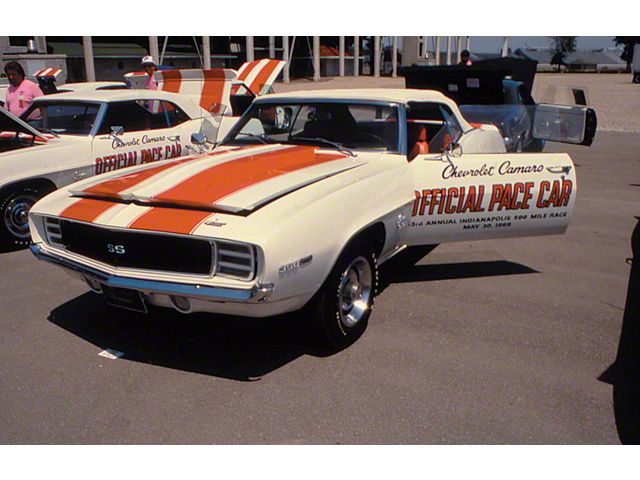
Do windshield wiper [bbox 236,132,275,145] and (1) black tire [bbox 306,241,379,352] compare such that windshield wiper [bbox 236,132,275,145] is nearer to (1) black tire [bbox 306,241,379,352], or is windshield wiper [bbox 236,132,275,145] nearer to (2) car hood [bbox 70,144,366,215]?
(2) car hood [bbox 70,144,366,215]

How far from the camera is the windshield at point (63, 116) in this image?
23.2 ft

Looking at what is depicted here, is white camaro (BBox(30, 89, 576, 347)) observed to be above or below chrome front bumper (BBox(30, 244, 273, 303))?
above

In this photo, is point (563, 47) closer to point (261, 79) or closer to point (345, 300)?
point (261, 79)

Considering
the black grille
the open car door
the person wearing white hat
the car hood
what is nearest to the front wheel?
→ the car hood

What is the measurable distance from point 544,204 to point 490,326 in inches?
47.7

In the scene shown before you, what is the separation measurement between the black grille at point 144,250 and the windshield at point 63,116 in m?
3.74

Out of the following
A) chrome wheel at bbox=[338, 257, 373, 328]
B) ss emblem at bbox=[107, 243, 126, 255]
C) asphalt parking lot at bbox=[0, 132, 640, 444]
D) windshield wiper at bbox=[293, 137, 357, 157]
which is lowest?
asphalt parking lot at bbox=[0, 132, 640, 444]

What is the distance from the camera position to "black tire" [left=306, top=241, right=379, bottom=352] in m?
3.75

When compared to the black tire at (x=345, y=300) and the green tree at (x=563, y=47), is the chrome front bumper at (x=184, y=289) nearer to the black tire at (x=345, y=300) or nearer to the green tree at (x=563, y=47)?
the black tire at (x=345, y=300)

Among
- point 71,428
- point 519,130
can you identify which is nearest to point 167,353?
point 71,428

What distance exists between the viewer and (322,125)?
16.7ft

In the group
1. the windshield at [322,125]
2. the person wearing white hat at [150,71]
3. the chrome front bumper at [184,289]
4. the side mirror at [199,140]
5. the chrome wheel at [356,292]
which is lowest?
the chrome wheel at [356,292]

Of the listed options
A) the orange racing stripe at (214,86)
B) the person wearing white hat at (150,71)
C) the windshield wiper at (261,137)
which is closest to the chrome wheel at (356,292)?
the windshield wiper at (261,137)

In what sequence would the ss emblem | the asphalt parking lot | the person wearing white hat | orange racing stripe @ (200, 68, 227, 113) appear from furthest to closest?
the person wearing white hat
orange racing stripe @ (200, 68, 227, 113)
the ss emblem
the asphalt parking lot
